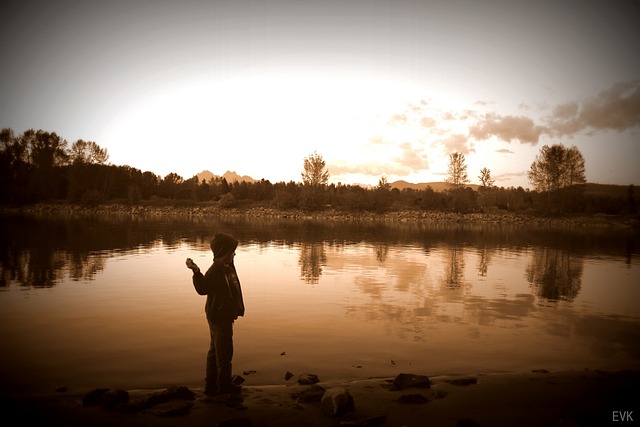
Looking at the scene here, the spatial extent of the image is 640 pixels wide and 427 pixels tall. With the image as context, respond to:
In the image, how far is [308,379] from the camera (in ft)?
24.1

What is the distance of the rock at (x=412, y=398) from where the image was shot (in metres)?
6.49

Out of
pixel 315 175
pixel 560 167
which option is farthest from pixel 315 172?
pixel 560 167

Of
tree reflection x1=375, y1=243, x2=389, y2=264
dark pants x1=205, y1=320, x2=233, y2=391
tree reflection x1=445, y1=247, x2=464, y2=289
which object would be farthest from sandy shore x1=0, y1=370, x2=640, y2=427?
tree reflection x1=375, y1=243, x2=389, y2=264

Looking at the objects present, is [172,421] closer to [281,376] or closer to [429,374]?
[281,376]

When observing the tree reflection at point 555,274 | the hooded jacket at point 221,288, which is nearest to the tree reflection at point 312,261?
the tree reflection at point 555,274

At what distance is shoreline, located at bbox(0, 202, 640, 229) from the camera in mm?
79812

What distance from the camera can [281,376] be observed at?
773 cm

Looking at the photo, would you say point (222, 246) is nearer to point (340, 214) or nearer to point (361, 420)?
point (361, 420)

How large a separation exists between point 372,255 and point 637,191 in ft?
345

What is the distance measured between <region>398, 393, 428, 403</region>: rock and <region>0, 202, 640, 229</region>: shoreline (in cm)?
7511

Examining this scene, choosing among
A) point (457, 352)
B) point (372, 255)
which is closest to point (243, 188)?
point (372, 255)

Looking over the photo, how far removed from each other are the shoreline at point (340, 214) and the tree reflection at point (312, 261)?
5250 centimetres

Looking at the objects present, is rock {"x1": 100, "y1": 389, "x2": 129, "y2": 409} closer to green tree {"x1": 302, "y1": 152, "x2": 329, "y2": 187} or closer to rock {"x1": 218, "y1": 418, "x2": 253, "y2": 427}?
rock {"x1": 218, "y1": 418, "x2": 253, "y2": 427}

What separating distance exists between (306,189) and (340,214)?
11283 mm
